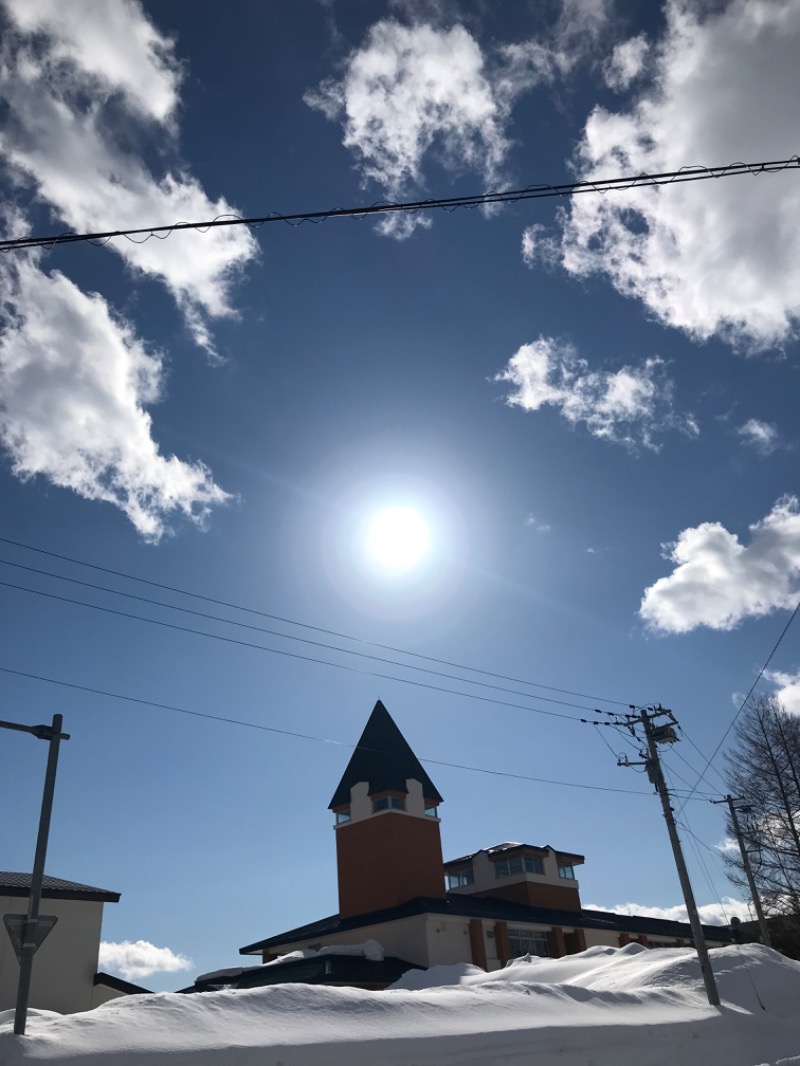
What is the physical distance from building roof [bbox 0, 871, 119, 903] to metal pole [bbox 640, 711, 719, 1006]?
53.1 feet

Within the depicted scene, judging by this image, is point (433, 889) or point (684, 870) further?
point (433, 889)

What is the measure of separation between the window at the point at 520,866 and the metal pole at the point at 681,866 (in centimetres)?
1952

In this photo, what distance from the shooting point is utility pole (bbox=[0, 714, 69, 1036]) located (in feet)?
35.9

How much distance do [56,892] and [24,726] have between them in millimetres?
12180

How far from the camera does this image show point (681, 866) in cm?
2245

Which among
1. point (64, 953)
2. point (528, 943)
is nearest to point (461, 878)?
point (528, 943)

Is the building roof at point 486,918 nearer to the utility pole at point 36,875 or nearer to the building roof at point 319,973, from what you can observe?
the building roof at point 319,973

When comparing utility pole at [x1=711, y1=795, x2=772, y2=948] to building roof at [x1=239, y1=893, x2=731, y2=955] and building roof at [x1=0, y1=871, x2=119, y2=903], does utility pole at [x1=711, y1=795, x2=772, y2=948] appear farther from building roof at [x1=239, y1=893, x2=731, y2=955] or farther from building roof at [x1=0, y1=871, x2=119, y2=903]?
building roof at [x1=0, y1=871, x2=119, y2=903]

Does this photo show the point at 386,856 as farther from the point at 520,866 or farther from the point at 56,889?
the point at 56,889

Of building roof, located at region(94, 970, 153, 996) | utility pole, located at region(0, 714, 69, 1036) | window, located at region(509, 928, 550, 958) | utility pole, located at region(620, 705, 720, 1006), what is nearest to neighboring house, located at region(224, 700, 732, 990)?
window, located at region(509, 928, 550, 958)

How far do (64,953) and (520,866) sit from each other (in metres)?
24.9

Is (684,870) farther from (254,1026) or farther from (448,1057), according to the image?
(254,1026)

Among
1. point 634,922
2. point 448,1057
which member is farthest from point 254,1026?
point 634,922

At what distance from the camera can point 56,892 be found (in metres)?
22.9
